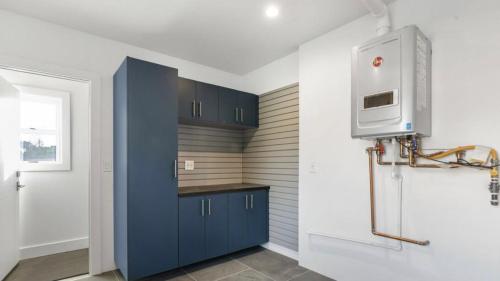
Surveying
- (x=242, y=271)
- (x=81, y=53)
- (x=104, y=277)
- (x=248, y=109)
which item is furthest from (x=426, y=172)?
(x=81, y=53)

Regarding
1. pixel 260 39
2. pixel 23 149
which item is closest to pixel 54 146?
pixel 23 149

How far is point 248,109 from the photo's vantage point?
12.1 ft

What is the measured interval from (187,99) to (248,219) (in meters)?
1.74

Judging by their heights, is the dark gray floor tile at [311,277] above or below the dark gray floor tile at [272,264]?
above

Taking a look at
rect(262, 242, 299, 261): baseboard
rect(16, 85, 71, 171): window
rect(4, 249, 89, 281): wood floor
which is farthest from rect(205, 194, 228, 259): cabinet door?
rect(16, 85, 71, 171): window

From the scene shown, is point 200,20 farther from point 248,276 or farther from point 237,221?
point 248,276

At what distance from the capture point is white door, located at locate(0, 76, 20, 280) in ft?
8.37

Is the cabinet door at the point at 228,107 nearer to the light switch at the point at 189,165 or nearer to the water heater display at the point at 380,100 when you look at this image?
the light switch at the point at 189,165

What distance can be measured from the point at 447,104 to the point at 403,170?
1.96 feet

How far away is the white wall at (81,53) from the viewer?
2387 mm

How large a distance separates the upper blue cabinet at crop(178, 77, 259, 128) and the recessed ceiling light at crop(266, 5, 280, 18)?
1246mm

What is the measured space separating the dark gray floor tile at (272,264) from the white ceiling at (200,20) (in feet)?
8.64

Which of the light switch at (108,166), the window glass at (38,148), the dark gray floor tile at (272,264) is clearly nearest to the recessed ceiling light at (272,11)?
the light switch at (108,166)

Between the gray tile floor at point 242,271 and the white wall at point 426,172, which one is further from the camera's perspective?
the gray tile floor at point 242,271
